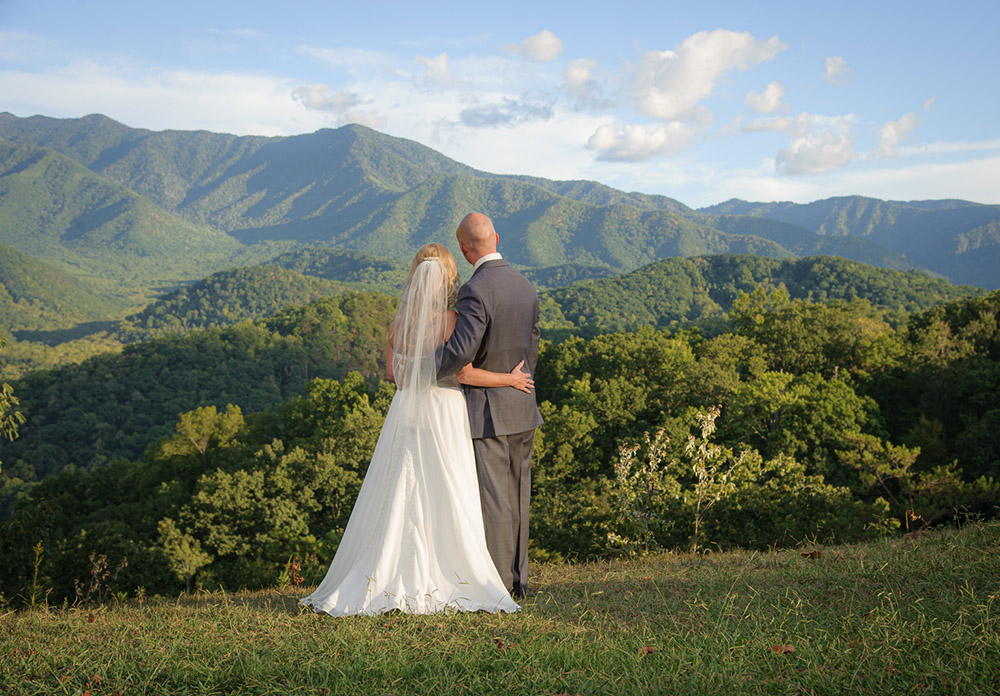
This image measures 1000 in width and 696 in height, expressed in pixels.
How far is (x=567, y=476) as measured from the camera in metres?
24.0

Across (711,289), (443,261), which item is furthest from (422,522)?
(711,289)

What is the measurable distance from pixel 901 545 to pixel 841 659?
3321 millimetres

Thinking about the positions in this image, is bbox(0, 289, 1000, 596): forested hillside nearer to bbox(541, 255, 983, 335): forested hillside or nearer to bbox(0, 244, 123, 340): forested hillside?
bbox(541, 255, 983, 335): forested hillside

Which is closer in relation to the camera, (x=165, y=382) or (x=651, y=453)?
(x=651, y=453)

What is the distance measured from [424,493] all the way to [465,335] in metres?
1.05

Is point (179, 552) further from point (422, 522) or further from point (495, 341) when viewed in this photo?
point (495, 341)

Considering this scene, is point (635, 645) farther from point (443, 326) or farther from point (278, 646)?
point (443, 326)

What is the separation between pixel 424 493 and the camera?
4.23 metres

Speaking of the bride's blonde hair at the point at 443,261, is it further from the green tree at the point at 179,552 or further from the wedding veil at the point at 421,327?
the green tree at the point at 179,552

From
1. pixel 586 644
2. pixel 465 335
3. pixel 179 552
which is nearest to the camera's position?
pixel 586 644

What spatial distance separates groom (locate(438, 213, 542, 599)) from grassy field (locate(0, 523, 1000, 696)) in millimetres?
490

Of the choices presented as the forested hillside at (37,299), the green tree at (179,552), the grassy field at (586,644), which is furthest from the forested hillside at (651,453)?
the forested hillside at (37,299)

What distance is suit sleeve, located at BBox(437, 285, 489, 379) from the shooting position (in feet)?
13.1

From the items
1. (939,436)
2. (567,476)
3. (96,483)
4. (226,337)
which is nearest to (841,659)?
(567,476)
